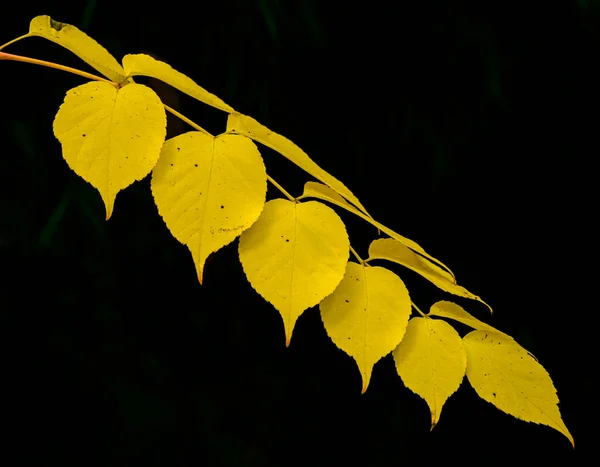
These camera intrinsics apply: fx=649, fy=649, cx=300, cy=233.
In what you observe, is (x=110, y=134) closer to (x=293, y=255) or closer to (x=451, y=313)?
(x=293, y=255)

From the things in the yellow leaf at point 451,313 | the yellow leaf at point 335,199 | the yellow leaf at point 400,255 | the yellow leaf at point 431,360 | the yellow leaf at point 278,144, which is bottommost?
the yellow leaf at point 431,360

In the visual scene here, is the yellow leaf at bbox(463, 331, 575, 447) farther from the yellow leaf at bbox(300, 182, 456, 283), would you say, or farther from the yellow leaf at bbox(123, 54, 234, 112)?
the yellow leaf at bbox(123, 54, 234, 112)

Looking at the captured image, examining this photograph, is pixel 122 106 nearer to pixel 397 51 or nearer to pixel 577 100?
pixel 397 51

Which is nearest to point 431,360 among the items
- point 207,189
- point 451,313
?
point 451,313

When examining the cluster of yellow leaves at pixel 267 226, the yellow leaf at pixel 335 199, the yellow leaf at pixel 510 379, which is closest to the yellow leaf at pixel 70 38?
the cluster of yellow leaves at pixel 267 226

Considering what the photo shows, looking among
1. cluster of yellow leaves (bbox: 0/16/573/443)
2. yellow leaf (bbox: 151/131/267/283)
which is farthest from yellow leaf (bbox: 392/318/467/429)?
yellow leaf (bbox: 151/131/267/283)

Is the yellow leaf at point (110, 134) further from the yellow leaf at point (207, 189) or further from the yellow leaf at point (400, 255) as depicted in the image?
the yellow leaf at point (400, 255)
